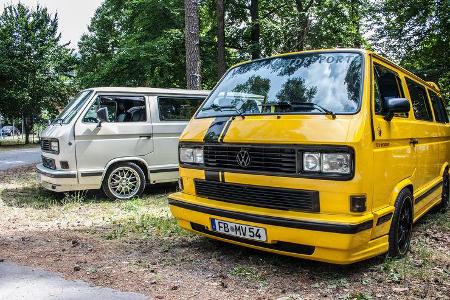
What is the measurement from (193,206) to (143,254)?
0.86 m

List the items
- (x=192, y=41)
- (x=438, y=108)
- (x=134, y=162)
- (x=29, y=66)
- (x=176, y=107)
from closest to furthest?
(x=438, y=108) → (x=134, y=162) → (x=176, y=107) → (x=192, y=41) → (x=29, y=66)

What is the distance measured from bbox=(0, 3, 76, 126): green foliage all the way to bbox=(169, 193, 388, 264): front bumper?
28.9 m

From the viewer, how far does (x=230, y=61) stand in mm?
23172

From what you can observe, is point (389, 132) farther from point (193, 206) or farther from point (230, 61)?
point (230, 61)

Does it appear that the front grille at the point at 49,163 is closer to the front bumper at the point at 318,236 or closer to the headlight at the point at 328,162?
the front bumper at the point at 318,236

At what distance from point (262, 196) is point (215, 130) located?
0.89 meters

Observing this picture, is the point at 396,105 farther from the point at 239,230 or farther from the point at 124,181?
the point at 124,181

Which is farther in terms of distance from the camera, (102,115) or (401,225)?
Answer: (102,115)

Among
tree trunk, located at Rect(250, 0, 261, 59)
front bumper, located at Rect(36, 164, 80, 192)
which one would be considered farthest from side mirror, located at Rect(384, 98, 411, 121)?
tree trunk, located at Rect(250, 0, 261, 59)

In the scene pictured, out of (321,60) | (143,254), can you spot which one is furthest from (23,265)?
(321,60)

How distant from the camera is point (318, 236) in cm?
357

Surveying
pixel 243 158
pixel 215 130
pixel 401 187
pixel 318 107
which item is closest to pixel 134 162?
pixel 215 130

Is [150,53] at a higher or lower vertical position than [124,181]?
higher

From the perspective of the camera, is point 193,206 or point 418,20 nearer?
point 193,206
